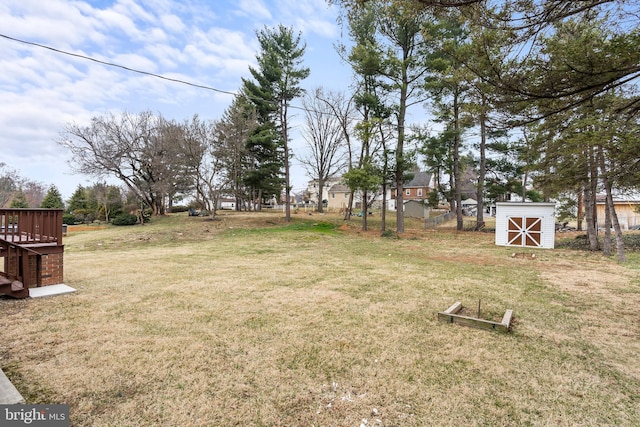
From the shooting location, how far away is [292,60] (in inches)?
795

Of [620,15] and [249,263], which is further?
[249,263]

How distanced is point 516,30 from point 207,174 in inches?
695

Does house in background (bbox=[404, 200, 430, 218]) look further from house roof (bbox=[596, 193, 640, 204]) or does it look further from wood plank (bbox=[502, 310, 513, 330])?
wood plank (bbox=[502, 310, 513, 330])

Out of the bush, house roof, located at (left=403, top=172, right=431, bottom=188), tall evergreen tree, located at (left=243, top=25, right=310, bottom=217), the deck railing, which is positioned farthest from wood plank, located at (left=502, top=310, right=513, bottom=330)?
house roof, located at (left=403, top=172, right=431, bottom=188)

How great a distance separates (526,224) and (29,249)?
17.1m

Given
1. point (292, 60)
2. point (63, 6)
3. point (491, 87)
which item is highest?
point (292, 60)

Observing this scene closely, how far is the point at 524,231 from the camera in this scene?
1384 centimetres

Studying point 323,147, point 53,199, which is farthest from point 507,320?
point 53,199

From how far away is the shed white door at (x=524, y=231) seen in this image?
44.4 feet

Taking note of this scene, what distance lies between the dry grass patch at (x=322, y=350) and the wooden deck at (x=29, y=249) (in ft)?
1.65

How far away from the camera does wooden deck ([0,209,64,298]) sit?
5.09 meters

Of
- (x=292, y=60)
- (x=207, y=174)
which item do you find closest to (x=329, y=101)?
(x=292, y=60)

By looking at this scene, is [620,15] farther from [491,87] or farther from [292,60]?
[292,60]

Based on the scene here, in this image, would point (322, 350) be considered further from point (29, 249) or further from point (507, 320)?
point (29, 249)
